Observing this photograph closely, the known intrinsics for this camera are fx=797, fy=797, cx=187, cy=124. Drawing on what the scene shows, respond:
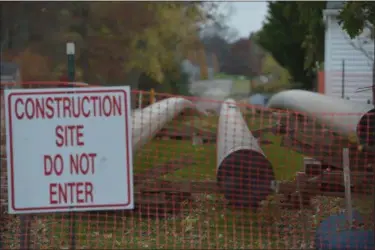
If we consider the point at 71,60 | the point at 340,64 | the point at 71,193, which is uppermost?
the point at 340,64

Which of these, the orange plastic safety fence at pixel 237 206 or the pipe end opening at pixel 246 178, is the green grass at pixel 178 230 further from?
the pipe end opening at pixel 246 178

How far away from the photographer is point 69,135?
5488 millimetres

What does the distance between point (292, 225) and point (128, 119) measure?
382 centimetres

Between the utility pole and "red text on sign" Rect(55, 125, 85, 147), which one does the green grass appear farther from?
"red text on sign" Rect(55, 125, 85, 147)

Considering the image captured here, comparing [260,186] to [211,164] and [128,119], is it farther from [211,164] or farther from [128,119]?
[211,164]

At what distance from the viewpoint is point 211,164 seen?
14727 mm

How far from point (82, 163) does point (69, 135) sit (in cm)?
21

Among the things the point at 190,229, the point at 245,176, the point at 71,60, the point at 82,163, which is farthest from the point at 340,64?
the point at 82,163

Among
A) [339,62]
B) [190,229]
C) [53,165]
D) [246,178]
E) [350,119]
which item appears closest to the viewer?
[53,165]

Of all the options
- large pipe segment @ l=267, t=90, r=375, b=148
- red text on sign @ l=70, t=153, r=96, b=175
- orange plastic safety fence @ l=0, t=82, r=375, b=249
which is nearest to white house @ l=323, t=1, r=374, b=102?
large pipe segment @ l=267, t=90, r=375, b=148

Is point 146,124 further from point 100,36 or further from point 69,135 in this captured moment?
point 100,36

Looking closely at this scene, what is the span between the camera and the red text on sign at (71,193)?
18.0ft

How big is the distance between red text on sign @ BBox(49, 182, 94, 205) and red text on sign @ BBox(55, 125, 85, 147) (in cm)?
28

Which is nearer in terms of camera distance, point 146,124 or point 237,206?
point 237,206
